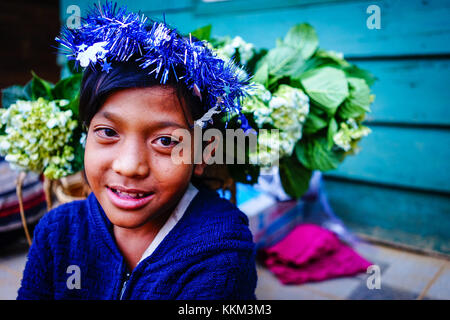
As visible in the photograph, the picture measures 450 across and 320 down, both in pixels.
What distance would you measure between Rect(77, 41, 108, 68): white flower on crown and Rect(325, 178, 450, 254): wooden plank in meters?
1.96

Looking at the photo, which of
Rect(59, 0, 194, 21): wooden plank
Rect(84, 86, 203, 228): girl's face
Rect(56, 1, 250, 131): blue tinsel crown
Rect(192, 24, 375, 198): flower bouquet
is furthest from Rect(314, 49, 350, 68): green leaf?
Rect(59, 0, 194, 21): wooden plank

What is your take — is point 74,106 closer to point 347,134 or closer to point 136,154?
point 136,154

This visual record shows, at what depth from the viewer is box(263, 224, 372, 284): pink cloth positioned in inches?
77.2

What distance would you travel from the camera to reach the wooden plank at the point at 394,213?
2234 millimetres

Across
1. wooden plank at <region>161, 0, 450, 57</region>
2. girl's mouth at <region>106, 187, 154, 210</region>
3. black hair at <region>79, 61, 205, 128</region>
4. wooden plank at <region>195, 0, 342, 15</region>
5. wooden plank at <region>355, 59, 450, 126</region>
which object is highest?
wooden plank at <region>195, 0, 342, 15</region>

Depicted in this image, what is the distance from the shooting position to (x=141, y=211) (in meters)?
0.99

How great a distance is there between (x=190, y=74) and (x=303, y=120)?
57 centimetres

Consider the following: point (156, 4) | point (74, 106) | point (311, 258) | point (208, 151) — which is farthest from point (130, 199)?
point (156, 4)

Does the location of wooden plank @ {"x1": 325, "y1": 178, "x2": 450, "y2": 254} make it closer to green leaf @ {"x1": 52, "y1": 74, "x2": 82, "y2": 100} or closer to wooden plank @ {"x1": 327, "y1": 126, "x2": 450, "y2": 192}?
wooden plank @ {"x1": 327, "y1": 126, "x2": 450, "y2": 192}

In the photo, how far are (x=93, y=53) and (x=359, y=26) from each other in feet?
5.93

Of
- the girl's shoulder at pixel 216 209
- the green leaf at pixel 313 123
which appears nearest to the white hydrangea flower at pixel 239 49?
the green leaf at pixel 313 123

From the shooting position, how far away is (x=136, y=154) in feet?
3.06

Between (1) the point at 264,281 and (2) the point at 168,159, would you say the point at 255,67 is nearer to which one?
(2) the point at 168,159

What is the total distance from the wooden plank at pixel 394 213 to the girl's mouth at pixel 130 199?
5.99 feet
